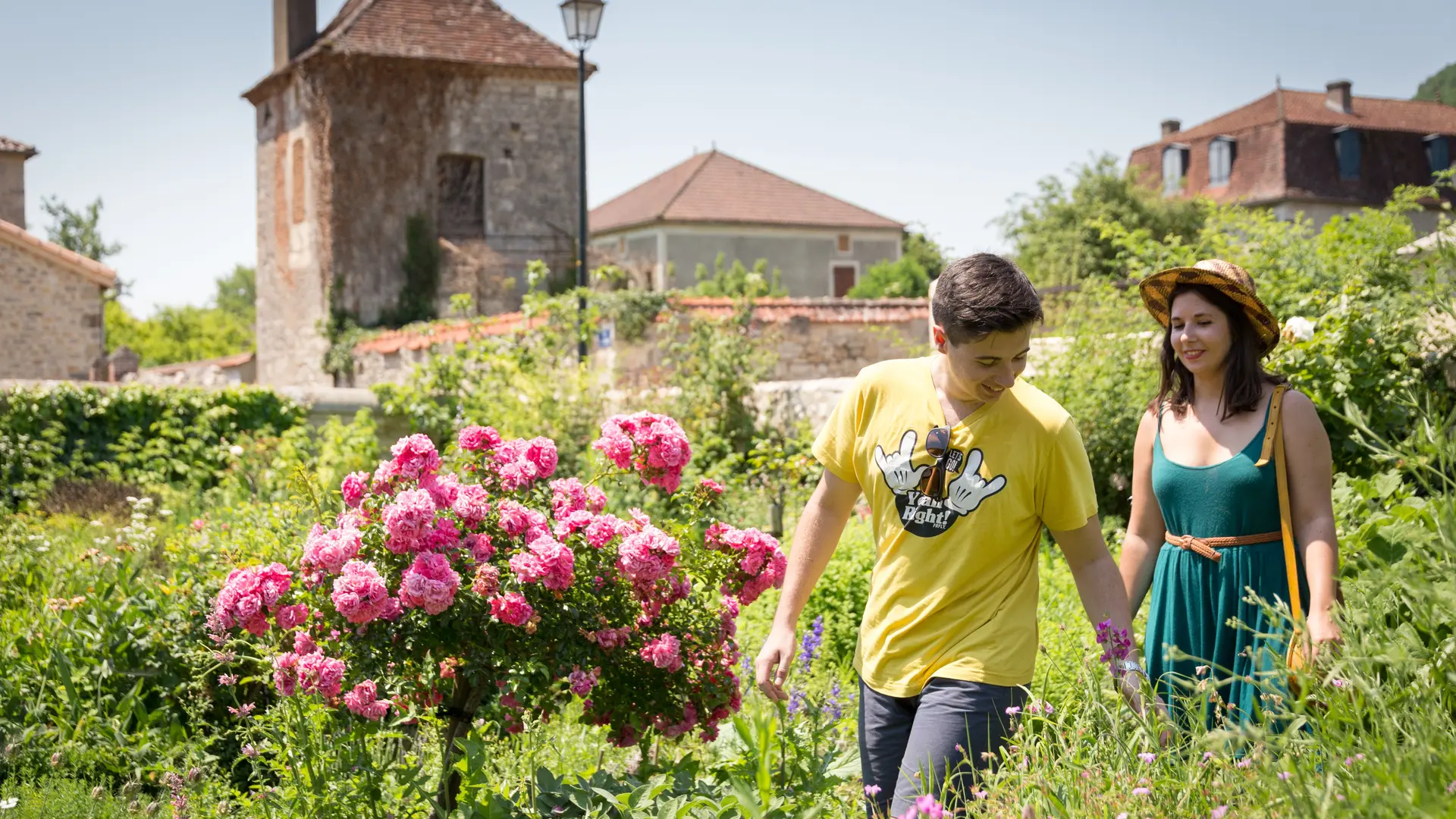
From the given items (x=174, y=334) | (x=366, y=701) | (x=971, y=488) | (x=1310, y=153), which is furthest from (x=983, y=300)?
(x=174, y=334)

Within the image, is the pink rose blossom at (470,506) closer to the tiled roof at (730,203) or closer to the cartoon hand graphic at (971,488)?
the cartoon hand graphic at (971,488)

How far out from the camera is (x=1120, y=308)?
671 cm

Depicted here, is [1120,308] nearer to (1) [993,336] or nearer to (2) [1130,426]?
(2) [1130,426]

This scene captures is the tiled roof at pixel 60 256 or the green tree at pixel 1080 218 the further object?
the green tree at pixel 1080 218

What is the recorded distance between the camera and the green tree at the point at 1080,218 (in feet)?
95.1

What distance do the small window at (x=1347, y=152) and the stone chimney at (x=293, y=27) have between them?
99.7 feet

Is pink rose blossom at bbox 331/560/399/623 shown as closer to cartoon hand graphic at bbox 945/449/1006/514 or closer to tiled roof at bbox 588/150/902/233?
cartoon hand graphic at bbox 945/449/1006/514

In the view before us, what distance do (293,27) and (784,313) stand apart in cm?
1531

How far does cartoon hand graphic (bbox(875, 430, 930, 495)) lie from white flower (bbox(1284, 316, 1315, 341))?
3.30 m

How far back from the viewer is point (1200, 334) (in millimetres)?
2916

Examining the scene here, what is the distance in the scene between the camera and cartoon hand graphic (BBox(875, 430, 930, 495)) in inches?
104

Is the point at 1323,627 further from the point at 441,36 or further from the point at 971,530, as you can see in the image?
the point at 441,36

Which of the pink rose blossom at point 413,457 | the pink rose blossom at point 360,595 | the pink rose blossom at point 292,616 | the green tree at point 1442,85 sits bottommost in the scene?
the pink rose blossom at point 292,616

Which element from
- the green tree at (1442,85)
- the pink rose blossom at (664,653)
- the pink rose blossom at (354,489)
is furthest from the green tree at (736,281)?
the green tree at (1442,85)
